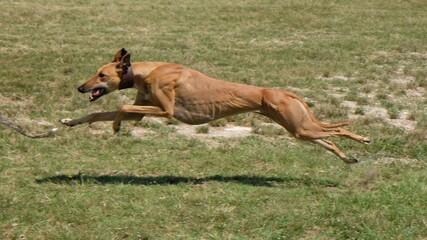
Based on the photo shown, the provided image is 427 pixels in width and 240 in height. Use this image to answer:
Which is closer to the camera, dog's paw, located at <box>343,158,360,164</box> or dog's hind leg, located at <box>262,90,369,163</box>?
dog's hind leg, located at <box>262,90,369,163</box>

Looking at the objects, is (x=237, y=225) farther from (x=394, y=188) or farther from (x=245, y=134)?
(x=245, y=134)

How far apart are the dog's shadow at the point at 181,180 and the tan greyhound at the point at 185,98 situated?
56 centimetres

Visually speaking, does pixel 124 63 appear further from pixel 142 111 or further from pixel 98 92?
A: pixel 142 111

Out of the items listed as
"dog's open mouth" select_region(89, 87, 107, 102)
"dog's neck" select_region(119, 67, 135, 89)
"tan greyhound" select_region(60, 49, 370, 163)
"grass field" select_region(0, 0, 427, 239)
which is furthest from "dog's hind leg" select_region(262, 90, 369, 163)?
"dog's open mouth" select_region(89, 87, 107, 102)

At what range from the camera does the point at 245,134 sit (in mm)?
10961

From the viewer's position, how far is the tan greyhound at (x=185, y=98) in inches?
332

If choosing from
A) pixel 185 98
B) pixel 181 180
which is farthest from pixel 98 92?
pixel 181 180

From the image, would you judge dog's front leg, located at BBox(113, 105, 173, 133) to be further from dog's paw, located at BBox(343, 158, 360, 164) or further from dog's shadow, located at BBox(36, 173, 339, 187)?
dog's paw, located at BBox(343, 158, 360, 164)

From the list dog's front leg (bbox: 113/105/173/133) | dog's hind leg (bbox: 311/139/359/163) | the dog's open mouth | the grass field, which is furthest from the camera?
dog's hind leg (bbox: 311/139/359/163)

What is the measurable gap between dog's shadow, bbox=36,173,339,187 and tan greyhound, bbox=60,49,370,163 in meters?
0.56

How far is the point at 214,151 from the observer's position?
383 inches

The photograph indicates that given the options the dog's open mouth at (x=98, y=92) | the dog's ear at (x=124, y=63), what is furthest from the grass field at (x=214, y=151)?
the dog's ear at (x=124, y=63)

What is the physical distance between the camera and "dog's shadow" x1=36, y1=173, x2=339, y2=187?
806 cm

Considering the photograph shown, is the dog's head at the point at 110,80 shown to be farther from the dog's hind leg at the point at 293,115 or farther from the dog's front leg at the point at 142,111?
the dog's hind leg at the point at 293,115
